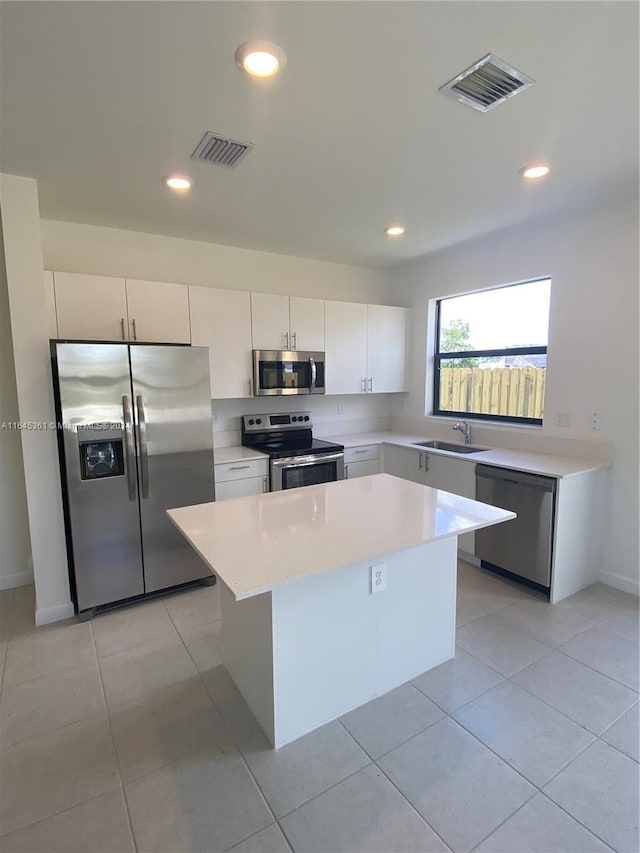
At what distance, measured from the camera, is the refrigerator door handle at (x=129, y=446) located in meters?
2.70

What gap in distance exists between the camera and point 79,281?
9.63 feet

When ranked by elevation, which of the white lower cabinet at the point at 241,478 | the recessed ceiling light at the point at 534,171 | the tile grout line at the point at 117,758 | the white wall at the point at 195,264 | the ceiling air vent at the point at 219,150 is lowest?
the tile grout line at the point at 117,758

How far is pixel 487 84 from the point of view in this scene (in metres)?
1.71

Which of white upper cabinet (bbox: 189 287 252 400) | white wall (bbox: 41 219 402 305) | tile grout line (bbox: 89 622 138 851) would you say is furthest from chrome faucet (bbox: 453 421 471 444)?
tile grout line (bbox: 89 622 138 851)

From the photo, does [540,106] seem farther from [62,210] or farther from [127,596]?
[127,596]

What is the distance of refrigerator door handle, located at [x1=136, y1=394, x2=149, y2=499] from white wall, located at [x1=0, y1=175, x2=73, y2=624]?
0.49 meters

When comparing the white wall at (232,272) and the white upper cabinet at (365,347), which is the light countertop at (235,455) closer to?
the white wall at (232,272)

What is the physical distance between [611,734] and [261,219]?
3.58 m

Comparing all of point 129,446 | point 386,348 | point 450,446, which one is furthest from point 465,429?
point 129,446

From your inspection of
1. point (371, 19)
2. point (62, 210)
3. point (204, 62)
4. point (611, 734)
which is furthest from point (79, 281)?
point (611, 734)

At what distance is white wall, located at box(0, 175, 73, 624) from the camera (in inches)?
95.3

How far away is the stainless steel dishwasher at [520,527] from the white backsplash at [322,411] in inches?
68.6

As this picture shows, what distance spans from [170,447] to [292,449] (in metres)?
1.12

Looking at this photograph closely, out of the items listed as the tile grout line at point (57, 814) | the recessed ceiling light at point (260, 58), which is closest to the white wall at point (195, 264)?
the recessed ceiling light at point (260, 58)
